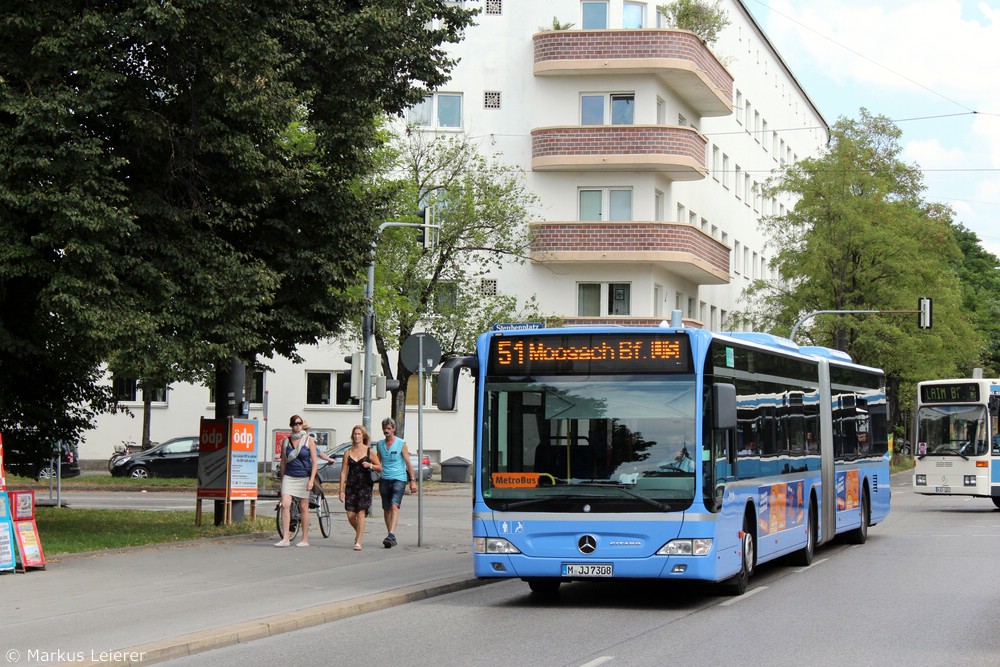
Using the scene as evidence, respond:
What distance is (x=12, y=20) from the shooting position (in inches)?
697

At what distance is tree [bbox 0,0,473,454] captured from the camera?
1756cm

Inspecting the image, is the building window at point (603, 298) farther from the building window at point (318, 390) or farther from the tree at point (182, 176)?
the tree at point (182, 176)

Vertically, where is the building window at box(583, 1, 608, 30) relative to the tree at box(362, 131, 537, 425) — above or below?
above

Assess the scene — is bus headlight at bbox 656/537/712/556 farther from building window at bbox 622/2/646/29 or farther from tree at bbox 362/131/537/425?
building window at bbox 622/2/646/29

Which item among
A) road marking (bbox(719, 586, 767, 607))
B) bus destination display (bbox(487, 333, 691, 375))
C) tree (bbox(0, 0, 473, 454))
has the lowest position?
road marking (bbox(719, 586, 767, 607))

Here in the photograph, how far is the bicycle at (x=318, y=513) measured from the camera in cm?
2066

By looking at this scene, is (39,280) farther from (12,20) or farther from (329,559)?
(329,559)

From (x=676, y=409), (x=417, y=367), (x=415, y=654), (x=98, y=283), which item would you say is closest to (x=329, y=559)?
(x=417, y=367)

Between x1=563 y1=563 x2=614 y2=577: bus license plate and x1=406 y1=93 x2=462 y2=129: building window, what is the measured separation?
41.5m

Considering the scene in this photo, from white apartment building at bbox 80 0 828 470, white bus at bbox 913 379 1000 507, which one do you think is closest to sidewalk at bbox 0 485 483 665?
white bus at bbox 913 379 1000 507

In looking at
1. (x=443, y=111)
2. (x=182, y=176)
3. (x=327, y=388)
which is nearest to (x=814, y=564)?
(x=182, y=176)

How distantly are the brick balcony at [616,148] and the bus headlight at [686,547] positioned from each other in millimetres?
38229

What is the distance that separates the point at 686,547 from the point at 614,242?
37710 mm

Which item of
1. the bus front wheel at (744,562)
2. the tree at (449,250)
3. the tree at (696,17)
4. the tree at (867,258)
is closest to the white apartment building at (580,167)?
the tree at (696,17)
